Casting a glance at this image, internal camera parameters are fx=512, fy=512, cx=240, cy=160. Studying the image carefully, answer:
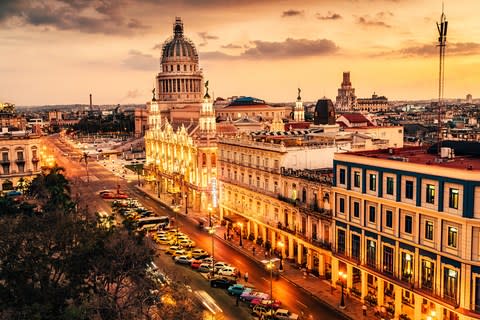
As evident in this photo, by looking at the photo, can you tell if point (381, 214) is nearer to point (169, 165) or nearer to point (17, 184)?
point (169, 165)

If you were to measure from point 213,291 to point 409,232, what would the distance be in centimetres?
2212

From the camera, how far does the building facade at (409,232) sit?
129 feet

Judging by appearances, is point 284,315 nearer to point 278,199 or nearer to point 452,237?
point 452,237

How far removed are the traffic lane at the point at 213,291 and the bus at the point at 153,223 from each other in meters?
15.1

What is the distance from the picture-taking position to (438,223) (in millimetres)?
41625

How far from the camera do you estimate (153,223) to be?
8200 centimetres

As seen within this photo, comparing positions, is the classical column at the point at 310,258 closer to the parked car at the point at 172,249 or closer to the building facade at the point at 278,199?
the building facade at the point at 278,199

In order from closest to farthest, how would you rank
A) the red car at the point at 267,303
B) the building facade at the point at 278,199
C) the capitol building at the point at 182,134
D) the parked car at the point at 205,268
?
the red car at the point at 267,303 → the building facade at the point at 278,199 → the parked car at the point at 205,268 → the capitol building at the point at 182,134

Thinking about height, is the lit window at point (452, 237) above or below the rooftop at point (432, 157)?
below

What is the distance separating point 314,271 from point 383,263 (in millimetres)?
13457

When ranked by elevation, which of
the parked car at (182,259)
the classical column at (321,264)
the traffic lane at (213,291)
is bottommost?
the traffic lane at (213,291)

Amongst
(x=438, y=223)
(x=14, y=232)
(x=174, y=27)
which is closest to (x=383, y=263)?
(x=438, y=223)

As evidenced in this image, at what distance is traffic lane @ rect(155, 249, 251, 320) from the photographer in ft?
160

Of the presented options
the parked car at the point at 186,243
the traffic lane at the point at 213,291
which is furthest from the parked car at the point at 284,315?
the parked car at the point at 186,243
